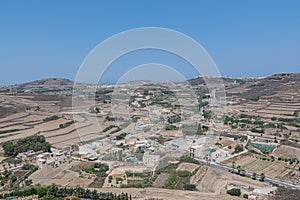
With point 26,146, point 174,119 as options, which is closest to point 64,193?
point 26,146

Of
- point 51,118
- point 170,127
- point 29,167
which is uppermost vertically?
point 51,118

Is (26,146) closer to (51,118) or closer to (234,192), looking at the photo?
(51,118)

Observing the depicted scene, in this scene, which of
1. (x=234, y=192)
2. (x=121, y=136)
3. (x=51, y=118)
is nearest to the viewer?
(x=234, y=192)

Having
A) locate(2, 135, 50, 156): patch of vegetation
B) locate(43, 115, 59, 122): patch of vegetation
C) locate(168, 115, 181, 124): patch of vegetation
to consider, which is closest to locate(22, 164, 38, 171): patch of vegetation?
locate(2, 135, 50, 156): patch of vegetation

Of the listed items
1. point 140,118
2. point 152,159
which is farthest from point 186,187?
point 140,118

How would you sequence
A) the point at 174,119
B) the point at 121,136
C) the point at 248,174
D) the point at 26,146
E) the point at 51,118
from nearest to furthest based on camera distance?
1. the point at 248,174
2. the point at 26,146
3. the point at 121,136
4. the point at 174,119
5. the point at 51,118

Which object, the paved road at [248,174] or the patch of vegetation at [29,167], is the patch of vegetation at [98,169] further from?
the paved road at [248,174]

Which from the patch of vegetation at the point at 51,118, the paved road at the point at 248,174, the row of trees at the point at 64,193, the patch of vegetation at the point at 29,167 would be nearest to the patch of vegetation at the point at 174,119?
the paved road at the point at 248,174

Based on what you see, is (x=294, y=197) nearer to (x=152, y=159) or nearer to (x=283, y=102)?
(x=152, y=159)

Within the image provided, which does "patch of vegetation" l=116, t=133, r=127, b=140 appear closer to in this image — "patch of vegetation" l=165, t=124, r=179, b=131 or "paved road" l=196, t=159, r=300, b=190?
"patch of vegetation" l=165, t=124, r=179, b=131
